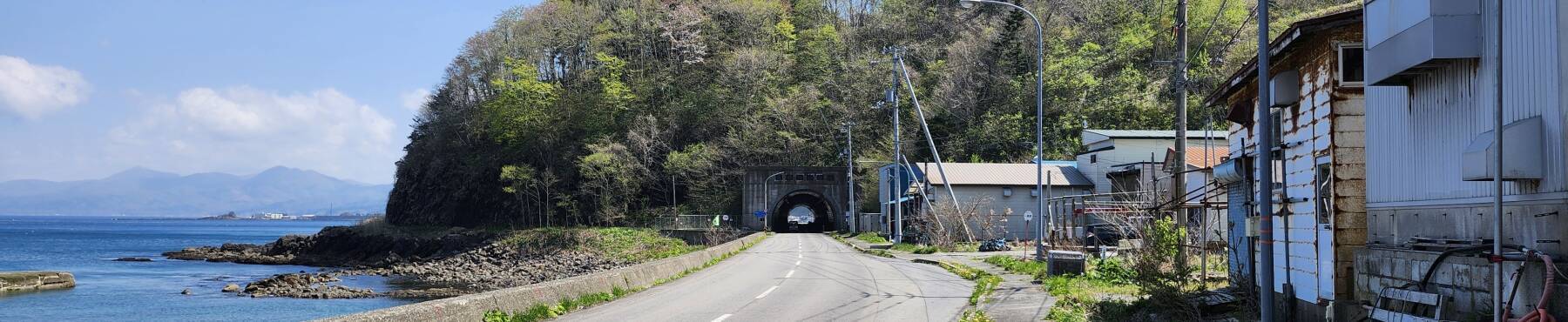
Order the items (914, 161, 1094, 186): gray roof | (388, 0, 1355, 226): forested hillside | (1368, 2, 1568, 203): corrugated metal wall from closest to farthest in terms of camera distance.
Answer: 1. (1368, 2, 1568, 203): corrugated metal wall
2. (914, 161, 1094, 186): gray roof
3. (388, 0, 1355, 226): forested hillside

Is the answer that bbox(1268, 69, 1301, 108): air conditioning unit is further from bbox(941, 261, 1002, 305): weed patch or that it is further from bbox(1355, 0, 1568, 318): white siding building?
bbox(941, 261, 1002, 305): weed patch

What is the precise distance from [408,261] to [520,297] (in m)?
56.0

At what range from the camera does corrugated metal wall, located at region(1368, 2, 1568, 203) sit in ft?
25.6

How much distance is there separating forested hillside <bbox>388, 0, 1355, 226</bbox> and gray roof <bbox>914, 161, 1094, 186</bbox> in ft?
49.6

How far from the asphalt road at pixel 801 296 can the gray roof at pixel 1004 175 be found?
22.0m

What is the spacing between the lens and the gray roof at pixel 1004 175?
166 feet

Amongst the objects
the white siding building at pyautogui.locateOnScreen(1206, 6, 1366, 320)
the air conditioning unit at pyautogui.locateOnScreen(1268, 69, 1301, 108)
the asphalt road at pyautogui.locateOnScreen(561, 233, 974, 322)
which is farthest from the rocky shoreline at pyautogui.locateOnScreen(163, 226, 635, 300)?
the air conditioning unit at pyautogui.locateOnScreen(1268, 69, 1301, 108)

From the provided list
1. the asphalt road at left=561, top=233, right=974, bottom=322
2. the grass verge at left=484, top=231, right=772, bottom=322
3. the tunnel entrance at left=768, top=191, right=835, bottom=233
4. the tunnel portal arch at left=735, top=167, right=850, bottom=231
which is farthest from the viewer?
the tunnel entrance at left=768, top=191, right=835, bottom=233

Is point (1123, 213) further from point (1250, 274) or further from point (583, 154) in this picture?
point (583, 154)

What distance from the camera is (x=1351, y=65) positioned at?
11.5 metres

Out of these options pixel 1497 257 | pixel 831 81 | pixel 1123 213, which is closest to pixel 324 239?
pixel 831 81

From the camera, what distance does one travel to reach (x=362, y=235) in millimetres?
82875

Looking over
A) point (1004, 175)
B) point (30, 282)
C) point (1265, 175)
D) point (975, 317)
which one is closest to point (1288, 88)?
point (1265, 175)

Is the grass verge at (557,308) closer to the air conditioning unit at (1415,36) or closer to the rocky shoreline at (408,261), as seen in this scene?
the air conditioning unit at (1415,36)
